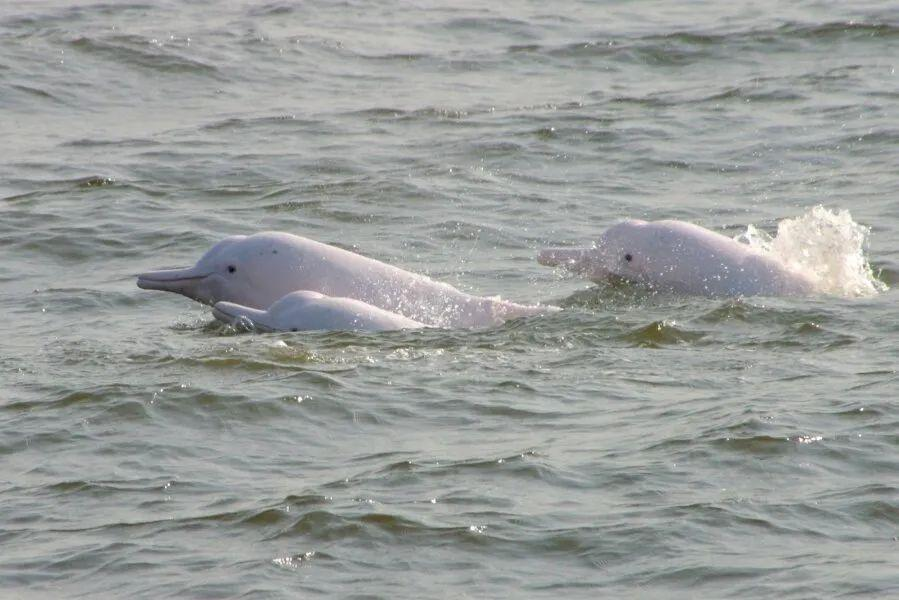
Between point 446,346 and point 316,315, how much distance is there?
934 millimetres

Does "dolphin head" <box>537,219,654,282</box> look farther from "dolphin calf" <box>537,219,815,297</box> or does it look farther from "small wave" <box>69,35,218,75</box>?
"small wave" <box>69,35,218,75</box>

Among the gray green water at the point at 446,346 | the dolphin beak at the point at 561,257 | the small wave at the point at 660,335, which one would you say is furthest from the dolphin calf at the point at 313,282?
the dolphin beak at the point at 561,257

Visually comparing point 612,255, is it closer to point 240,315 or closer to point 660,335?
point 660,335

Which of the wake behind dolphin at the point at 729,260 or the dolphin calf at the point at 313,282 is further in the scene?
the wake behind dolphin at the point at 729,260

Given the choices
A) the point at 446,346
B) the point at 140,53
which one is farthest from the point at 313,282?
the point at 140,53

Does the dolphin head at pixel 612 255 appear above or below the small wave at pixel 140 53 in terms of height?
below

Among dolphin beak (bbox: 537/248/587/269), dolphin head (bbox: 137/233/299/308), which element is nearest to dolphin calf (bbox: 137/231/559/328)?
dolphin head (bbox: 137/233/299/308)

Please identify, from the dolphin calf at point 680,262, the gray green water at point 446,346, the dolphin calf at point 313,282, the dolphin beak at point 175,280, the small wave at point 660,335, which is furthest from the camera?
the dolphin calf at point 680,262

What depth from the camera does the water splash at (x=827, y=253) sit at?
46.0 feet

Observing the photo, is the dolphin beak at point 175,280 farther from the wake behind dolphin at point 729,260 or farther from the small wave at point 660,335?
the small wave at point 660,335

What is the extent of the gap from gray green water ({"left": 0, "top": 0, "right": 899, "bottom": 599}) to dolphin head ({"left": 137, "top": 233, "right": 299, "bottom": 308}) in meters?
0.36

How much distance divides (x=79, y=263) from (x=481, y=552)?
27.7 ft

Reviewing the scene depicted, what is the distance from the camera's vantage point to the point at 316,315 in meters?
12.6

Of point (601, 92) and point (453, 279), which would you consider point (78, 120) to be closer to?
point (601, 92)
